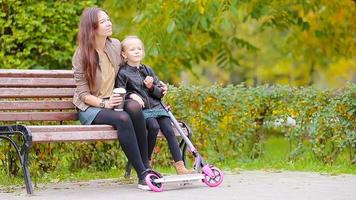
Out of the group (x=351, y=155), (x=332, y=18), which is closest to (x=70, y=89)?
(x=351, y=155)

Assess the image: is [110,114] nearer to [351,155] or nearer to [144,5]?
[351,155]

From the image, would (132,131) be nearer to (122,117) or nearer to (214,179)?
(122,117)

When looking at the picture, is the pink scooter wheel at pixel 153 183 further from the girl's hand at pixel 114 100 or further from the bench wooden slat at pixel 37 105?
the bench wooden slat at pixel 37 105

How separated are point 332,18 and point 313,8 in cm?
157

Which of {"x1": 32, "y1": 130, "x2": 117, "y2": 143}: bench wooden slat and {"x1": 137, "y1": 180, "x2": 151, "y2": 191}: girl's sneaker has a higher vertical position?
{"x1": 32, "y1": 130, "x2": 117, "y2": 143}: bench wooden slat

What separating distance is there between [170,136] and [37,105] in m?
1.27

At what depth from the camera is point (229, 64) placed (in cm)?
1502

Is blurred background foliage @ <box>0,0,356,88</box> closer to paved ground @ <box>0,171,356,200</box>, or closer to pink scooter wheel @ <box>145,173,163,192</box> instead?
paved ground @ <box>0,171,356,200</box>

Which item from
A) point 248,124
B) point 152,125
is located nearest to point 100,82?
point 152,125

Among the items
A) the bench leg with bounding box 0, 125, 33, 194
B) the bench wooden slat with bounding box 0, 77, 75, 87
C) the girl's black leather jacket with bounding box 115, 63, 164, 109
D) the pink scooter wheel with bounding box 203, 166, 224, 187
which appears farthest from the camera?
the bench wooden slat with bounding box 0, 77, 75, 87

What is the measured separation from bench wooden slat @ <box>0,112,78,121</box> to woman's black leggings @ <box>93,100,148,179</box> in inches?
24.4

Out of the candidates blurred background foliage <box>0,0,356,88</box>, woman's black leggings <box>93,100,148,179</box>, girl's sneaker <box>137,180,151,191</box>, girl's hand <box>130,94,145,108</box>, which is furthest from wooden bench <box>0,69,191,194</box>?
blurred background foliage <box>0,0,356,88</box>

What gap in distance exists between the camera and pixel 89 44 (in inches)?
294

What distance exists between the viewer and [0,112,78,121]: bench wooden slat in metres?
7.51
